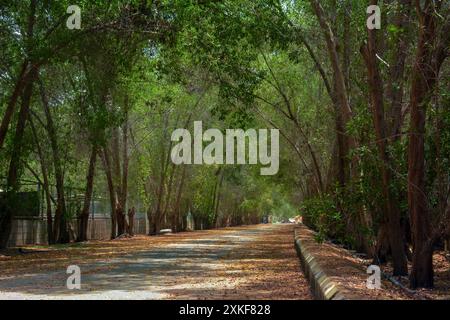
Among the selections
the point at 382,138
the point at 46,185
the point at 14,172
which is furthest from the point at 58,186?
the point at 382,138

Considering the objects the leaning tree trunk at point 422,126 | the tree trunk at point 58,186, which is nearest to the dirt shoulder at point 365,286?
the leaning tree trunk at point 422,126

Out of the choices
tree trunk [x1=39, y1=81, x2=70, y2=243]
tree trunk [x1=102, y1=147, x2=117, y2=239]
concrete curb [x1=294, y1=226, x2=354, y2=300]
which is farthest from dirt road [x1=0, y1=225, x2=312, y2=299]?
tree trunk [x1=102, y1=147, x2=117, y2=239]

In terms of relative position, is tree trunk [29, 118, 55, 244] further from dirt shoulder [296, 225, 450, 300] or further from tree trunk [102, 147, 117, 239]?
dirt shoulder [296, 225, 450, 300]

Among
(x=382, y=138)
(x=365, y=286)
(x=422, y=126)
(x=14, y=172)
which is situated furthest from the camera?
(x=14, y=172)

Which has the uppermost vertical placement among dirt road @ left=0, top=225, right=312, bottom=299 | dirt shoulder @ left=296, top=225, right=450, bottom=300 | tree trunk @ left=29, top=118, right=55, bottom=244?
tree trunk @ left=29, top=118, right=55, bottom=244

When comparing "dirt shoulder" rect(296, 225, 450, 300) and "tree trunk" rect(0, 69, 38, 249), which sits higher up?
"tree trunk" rect(0, 69, 38, 249)

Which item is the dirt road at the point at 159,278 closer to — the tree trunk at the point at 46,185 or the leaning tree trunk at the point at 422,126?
the leaning tree trunk at the point at 422,126

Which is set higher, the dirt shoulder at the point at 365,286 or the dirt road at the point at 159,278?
the dirt shoulder at the point at 365,286

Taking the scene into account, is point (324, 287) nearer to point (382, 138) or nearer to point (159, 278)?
point (382, 138)

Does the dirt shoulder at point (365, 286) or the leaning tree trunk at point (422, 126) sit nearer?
the dirt shoulder at point (365, 286)

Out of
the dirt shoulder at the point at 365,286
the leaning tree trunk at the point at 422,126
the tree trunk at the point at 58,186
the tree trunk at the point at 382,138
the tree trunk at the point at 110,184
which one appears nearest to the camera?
the dirt shoulder at the point at 365,286

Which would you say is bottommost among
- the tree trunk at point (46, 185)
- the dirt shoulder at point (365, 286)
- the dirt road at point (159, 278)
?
the dirt road at point (159, 278)

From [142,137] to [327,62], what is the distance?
21.7 metres

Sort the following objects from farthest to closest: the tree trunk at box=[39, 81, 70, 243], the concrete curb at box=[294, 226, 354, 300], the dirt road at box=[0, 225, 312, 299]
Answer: the tree trunk at box=[39, 81, 70, 243], the dirt road at box=[0, 225, 312, 299], the concrete curb at box=[294, 226, 354, 300]
